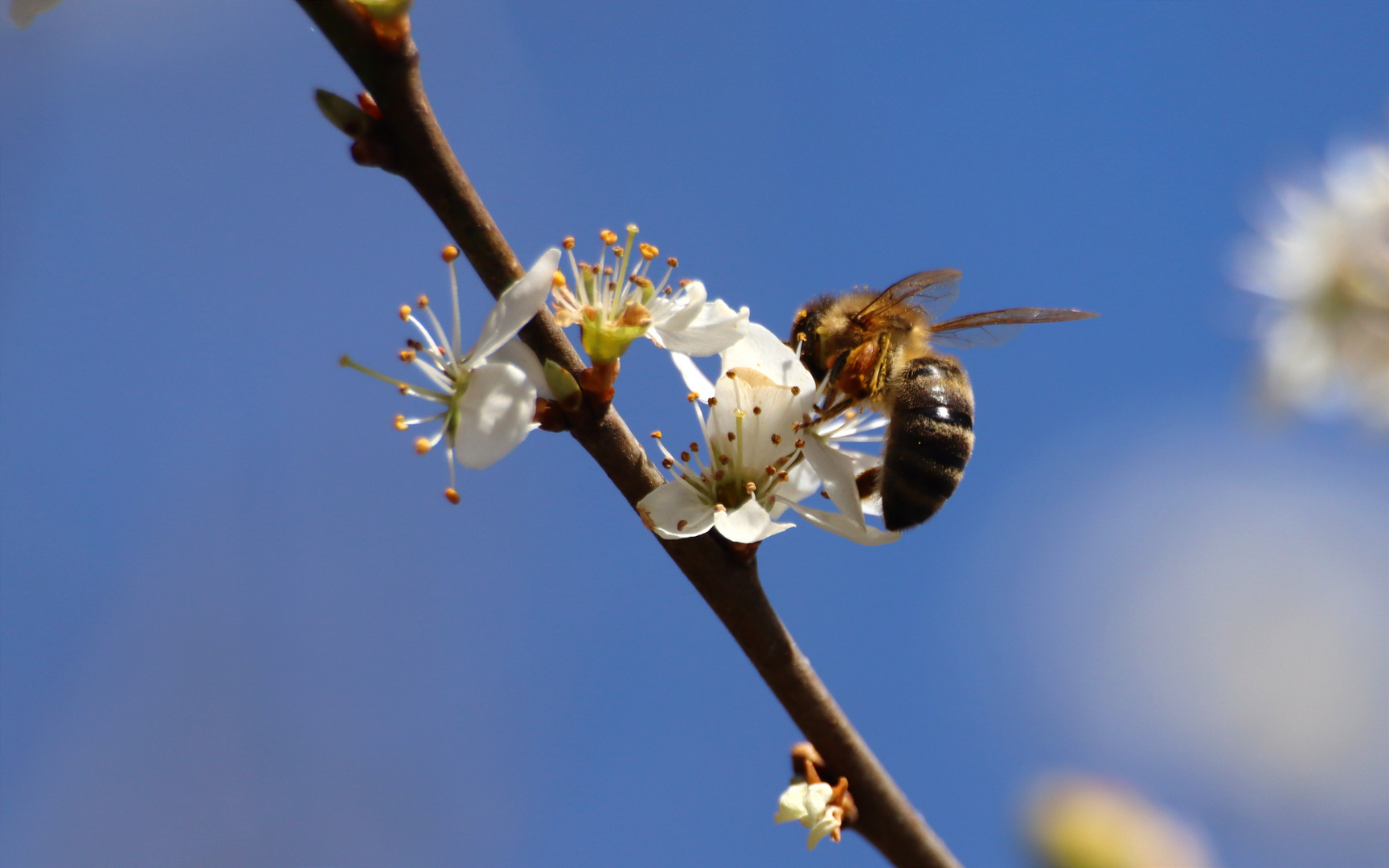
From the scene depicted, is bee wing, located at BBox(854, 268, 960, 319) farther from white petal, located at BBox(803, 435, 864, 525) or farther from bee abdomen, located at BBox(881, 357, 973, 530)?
white petal, located at BBox(803, 435, 864, 525)

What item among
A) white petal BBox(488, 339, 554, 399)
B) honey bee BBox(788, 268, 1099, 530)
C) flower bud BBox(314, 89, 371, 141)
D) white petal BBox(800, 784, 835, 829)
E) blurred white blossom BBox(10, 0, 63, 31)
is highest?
honey bee BBox(788, 268, 1099, 530)

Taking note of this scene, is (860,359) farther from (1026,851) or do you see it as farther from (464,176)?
(1026,851)

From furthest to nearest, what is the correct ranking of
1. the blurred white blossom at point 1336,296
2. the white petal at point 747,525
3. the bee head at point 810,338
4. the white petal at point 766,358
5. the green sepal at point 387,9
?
the blurred white blossom at point 1336,296 < the bee head at point 810,338 < the white petal at point 766,358 < the white petal at point 747,525 < the green sepal at point 387,9

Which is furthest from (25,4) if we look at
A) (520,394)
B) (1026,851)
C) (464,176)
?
(1026,851)

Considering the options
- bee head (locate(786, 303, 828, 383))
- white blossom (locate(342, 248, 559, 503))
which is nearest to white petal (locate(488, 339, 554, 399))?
white blossom (locate(342, 248, 559, 503))

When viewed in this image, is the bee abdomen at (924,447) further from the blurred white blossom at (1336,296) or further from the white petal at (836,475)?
the blurred white blossom at (1336,296)

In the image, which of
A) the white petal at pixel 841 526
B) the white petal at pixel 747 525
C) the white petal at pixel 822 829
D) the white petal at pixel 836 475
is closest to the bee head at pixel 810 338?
the white petal at pixel 836 475

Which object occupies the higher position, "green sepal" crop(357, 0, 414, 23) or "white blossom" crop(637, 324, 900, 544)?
"white blossom" crop(637, 324, 900, 544)
